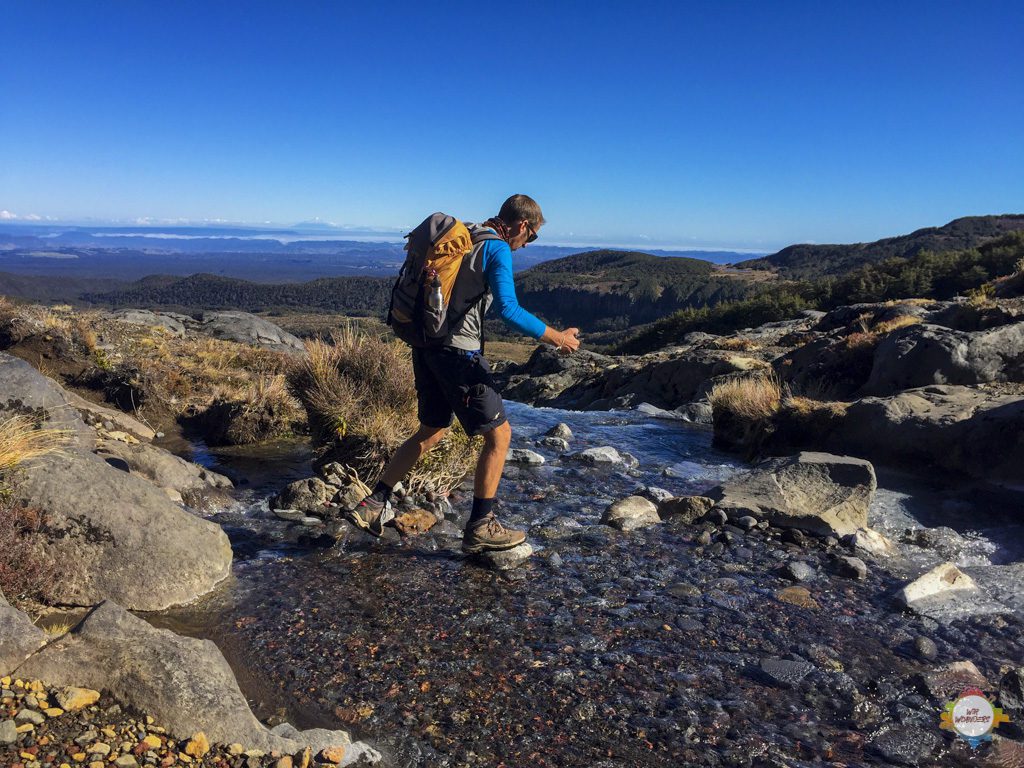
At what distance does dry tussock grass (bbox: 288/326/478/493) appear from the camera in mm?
6621

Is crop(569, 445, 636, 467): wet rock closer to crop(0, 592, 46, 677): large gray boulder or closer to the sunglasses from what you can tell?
the sunglasses

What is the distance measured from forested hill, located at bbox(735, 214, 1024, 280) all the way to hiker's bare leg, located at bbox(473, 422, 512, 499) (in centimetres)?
8630

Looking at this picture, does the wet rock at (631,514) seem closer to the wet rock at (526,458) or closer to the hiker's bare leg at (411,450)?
the hiker's bare leg at (411,450)

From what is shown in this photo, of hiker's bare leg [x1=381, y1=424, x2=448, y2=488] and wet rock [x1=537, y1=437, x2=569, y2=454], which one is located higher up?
hiker's bare leg [x1=381, y1=424, x2=448, y2=488]

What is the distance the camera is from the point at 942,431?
7.73 m

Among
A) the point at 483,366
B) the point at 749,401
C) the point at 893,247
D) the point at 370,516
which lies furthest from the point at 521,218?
the point at 893,247

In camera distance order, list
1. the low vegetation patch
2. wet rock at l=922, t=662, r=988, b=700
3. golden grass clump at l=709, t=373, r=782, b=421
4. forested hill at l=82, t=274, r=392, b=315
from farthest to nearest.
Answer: forested hill at l=82, t=274, r=392, b=315, golden grass clump at l=709, t=373, r=782, b=421, the low vegetation patch, wet rock at l=922, t=662, r=988, b=700

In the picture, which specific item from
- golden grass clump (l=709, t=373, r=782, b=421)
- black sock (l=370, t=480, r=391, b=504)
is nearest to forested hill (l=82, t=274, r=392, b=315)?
golden grass clump (l=709, t=373, r=782, b=421)

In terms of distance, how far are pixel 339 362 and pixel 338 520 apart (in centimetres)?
209

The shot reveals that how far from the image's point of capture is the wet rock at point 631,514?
6031mm

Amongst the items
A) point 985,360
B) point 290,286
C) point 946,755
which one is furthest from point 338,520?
point 290,286

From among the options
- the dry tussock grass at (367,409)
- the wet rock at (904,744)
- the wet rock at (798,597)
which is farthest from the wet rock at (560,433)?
the wet rock at (904,744)

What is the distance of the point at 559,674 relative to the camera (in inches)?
144

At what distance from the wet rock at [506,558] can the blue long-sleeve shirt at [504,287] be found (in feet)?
5.55
